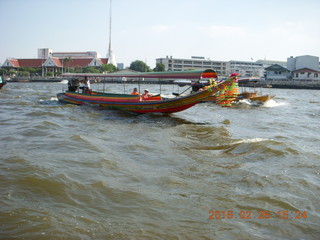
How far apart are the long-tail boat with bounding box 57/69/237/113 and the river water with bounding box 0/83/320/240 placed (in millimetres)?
2587

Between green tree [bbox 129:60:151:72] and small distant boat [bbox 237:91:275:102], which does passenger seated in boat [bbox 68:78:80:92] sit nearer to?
small distant boat [bbox 237:91:275:102]

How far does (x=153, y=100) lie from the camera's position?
12.6 meters

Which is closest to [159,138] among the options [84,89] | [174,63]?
[84,89]

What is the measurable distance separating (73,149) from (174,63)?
94.6 meters

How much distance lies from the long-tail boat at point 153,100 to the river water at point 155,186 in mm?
2587

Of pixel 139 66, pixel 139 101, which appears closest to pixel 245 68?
pixel 139 66

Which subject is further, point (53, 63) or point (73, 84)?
point (53, 63)

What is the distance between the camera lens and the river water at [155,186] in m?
3.57

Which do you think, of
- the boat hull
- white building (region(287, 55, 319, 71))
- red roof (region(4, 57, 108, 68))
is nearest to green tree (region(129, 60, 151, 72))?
red roof (region(4, 57, 108, 68))

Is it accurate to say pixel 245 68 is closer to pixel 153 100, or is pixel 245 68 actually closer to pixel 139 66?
pixel 139 66

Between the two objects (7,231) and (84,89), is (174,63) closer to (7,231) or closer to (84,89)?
(84,89)

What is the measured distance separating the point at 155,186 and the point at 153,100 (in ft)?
26.4
